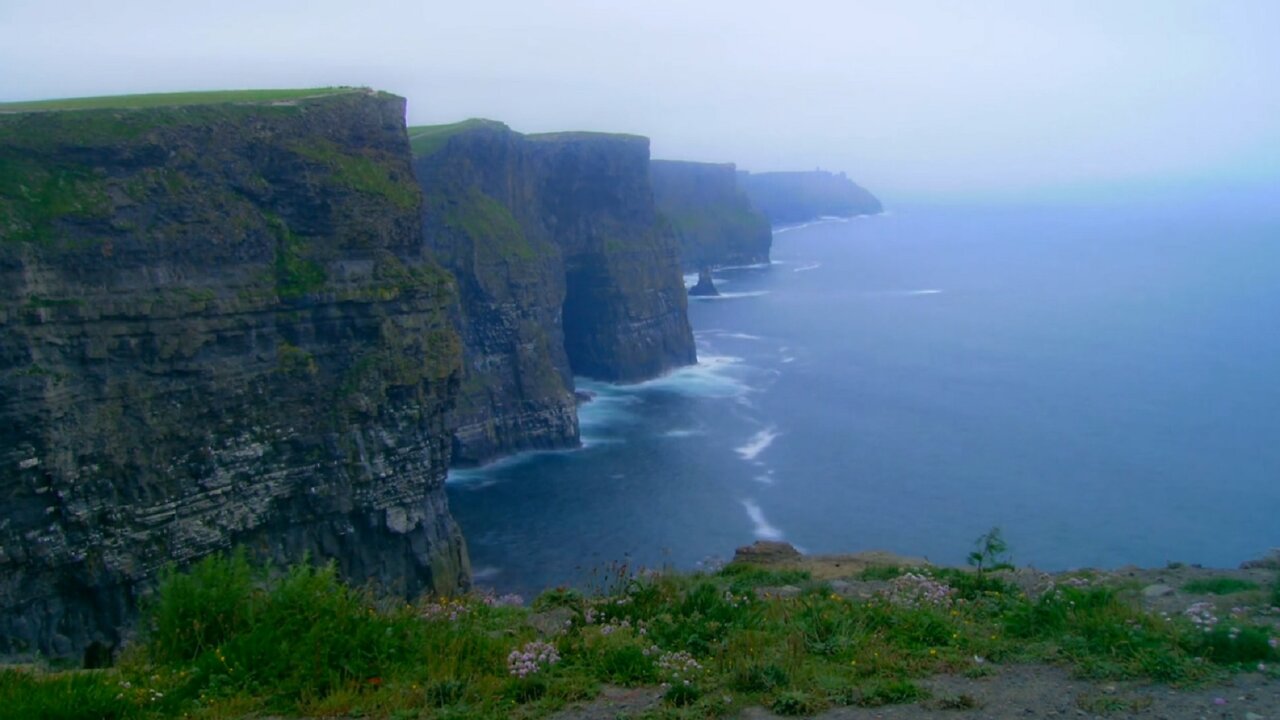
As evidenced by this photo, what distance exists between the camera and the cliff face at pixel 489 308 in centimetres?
5572

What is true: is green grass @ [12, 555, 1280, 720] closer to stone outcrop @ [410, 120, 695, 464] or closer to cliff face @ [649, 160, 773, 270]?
stone outcrop @ [410, 120, 695, 464]

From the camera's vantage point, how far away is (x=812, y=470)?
49.1 m

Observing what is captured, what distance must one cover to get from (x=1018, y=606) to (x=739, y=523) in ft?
105

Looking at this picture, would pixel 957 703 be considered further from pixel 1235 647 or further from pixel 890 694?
pixel 1235 647

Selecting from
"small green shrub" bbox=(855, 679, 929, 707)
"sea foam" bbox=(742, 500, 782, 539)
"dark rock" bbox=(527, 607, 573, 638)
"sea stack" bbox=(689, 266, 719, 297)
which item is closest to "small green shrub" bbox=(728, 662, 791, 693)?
"small green shrub" bbox=(855, 679, 929, 707)

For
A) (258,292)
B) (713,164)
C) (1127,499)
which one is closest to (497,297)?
(258,292)

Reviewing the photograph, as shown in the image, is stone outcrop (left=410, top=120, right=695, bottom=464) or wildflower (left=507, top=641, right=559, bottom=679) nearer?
wildflower (left=507, top=641, right=559, bottom=679)

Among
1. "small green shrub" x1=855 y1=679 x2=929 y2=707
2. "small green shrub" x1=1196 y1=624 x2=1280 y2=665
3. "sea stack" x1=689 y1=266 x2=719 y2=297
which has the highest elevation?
"small green shrub" x1=1196 y1=624 x2=1280 y2=665

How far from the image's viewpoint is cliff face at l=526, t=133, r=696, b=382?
244ft

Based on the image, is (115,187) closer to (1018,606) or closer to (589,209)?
(1018,606)

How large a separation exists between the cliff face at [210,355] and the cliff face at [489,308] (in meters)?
21.8

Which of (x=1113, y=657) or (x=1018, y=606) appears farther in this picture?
(x=1018, y=606)

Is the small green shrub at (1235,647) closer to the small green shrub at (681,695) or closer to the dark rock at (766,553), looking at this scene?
the small green shrub at (681,695)

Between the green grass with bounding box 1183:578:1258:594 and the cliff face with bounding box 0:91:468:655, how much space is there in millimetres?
23013
